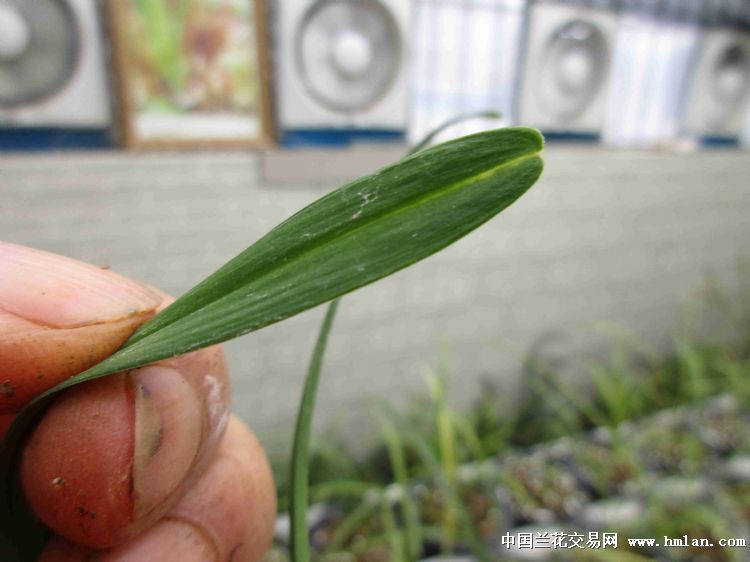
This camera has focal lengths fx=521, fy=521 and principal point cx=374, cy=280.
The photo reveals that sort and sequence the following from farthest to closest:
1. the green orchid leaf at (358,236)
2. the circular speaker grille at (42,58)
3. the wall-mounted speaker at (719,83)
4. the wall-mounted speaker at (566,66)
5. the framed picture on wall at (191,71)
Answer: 1. the wall-mounted speaker at (719,83)
2. the wall-mounted speaker at (566,66)
3. the framed picture on wall at (191,71)
4. the circular speaker grille at (42,58)
5. the green orchid leaf at (358,236)

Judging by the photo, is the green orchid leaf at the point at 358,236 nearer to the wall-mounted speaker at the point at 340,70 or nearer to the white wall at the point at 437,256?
the white wall at the point at 437,256

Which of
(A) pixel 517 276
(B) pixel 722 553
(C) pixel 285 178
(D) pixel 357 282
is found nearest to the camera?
(D) pixel 357 282

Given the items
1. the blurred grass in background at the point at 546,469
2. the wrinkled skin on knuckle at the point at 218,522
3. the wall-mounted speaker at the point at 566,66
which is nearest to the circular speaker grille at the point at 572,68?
the wall-mounted speaker at the point at 566,66

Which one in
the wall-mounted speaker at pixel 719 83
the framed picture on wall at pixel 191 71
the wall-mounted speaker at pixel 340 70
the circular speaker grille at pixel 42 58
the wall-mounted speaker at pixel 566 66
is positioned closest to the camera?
the circular speaker grille at pixel 42 58

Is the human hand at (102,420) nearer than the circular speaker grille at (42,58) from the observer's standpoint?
Yes

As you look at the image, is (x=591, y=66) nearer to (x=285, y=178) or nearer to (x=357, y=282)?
(x=285, y=178)

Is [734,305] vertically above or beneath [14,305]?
beneath

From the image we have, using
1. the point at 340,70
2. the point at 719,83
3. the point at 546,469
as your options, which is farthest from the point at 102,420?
the point at 719,83

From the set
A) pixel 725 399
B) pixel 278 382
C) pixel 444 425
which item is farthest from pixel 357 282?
pixel 725 399
